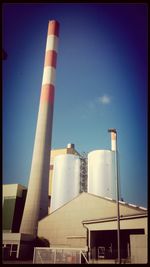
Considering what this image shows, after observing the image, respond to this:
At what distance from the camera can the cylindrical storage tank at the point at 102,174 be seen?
103 ft

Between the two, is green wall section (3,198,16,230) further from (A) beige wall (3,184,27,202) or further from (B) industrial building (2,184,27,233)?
(A) beige wall (3,184,27,202)

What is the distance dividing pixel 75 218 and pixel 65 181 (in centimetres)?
997

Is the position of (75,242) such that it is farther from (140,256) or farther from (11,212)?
(11,212)

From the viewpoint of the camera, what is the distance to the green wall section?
118 feet

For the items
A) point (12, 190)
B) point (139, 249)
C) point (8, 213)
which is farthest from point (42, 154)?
point (139, 249)

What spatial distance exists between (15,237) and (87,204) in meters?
8.48

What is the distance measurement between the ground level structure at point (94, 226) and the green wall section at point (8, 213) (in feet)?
35.5

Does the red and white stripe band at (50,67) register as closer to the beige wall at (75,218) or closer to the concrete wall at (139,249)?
the beige wall at (75,218)

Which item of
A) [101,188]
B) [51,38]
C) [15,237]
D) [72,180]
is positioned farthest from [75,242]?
[51,38]

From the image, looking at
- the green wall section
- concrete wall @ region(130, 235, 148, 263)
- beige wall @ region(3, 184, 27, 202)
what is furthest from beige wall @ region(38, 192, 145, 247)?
beige wall @ region(3, 184, 27, 202)

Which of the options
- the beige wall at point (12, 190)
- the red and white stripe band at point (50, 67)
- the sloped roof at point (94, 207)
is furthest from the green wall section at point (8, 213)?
the red and white stripe band at point (50, 67)

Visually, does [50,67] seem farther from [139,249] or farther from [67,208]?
[139,249]

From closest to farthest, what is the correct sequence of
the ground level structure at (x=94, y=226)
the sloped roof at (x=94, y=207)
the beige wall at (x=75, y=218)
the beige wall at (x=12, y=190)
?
the ground level structure at (x=94, y=226)
the sloped roof at (x=94, y=207)
the beige wall at (x=75, y=218)
the beige wall at (x=12, y=190)

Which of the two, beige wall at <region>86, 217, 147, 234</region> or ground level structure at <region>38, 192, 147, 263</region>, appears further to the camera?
ground level structure at <region>38, 192, 147, 263</region>
